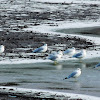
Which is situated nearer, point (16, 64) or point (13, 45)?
point (16, 64)

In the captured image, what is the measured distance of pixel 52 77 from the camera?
18.9 m

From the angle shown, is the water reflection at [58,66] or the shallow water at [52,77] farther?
the water reflection at [58,66]

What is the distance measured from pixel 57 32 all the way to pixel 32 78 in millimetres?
16748

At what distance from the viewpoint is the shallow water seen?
16953 mm

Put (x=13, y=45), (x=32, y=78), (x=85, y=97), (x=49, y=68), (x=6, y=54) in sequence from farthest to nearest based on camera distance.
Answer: (x=13, y=45) → (x=6, y=54) → (x=49, y=68) → (x=32, y=78) → (x=85, y=97)

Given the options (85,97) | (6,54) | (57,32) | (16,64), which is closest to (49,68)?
(16,64)

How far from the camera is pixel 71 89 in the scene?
1661cm

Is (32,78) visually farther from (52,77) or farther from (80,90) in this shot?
(80,90)

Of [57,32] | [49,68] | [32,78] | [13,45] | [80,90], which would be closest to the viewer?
[80,90]

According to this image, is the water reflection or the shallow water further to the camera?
the water reflection

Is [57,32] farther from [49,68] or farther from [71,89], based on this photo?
[71,89]

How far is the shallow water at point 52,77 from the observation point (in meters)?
17.0

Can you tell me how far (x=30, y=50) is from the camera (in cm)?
2603

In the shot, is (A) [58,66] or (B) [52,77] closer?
(B) [52,77]
